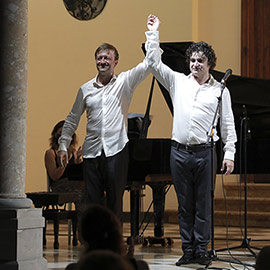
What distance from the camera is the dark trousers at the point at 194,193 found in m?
4.41

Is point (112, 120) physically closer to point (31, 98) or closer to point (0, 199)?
point (0, 199)

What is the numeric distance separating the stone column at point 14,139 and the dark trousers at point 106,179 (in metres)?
0.51

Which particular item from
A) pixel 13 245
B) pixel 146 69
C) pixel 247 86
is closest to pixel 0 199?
pixel 13 245

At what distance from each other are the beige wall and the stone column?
242 inches

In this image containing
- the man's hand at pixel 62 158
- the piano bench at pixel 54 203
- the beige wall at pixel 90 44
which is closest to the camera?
the man's hand at pixel 62 158

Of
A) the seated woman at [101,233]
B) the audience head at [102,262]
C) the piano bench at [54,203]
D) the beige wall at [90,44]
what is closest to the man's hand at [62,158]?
the piano bench at [54,203]

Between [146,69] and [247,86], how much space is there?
2.12 meters

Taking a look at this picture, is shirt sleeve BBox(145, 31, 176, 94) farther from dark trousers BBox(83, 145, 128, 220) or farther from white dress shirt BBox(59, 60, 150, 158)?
dark trousers BBox(83, 145, 128, 220)

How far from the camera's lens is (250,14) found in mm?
10000

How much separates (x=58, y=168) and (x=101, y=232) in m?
5.03

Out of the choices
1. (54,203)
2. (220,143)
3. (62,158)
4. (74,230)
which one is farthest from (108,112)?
(74,230)

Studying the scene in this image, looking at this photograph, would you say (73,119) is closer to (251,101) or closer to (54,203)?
(54,203)

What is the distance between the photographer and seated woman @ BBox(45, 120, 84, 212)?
657 cm

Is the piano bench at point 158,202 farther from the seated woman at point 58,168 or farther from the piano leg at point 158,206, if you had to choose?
the seated woman at point 58,168
